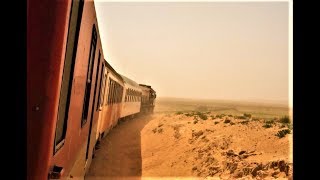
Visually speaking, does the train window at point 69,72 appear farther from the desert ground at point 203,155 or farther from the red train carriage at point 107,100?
the red train carriage at point 107,100

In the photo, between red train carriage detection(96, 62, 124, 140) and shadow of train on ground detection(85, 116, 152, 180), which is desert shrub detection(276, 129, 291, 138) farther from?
red train carriage detection(96, 62, 124, 140)

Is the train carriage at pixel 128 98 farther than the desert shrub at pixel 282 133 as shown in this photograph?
Yes

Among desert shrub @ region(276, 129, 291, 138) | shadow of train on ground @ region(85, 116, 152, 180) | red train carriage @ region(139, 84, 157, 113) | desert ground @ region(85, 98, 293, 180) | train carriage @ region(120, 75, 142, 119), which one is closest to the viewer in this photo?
desert ground @ region(85, 98, 293, 180)

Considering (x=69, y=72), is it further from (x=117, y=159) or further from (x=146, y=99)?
(x=146, y=99)

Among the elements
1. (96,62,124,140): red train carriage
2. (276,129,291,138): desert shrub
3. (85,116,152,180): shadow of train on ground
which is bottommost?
(85,116,152,180): shadow of train on ground

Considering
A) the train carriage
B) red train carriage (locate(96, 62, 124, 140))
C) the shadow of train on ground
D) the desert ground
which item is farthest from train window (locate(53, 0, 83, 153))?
the train carriage

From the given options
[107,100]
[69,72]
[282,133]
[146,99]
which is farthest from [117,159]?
[146,99]

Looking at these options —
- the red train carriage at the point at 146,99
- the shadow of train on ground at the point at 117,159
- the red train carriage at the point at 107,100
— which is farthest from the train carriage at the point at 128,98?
the red train carriage at the point at 146,99

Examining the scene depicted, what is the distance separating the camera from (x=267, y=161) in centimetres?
1057
